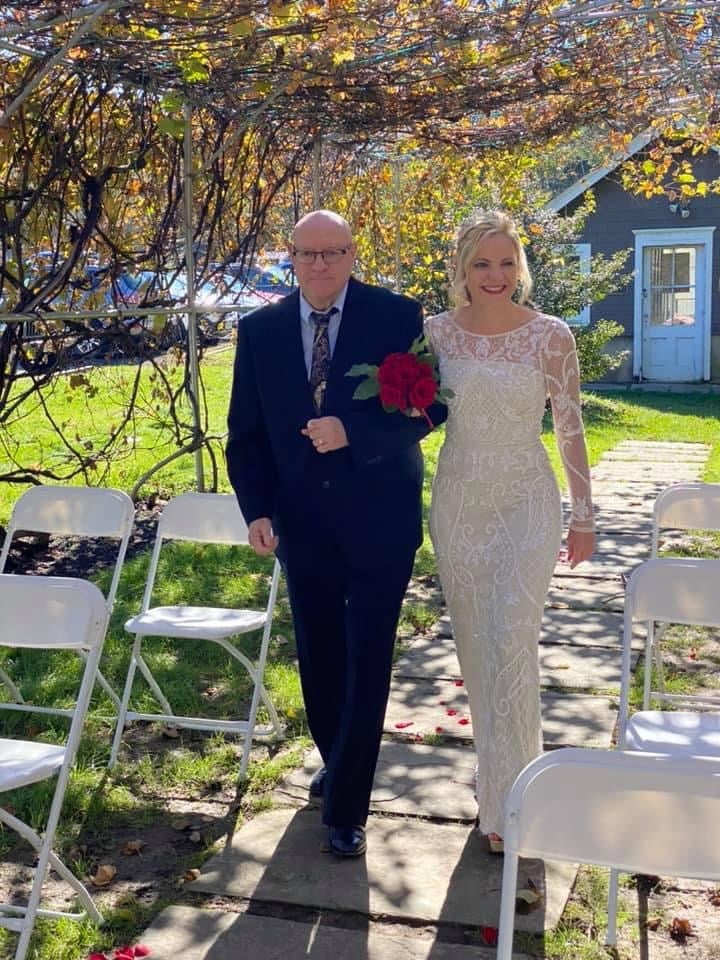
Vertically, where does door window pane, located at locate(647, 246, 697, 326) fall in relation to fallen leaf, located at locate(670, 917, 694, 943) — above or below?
above

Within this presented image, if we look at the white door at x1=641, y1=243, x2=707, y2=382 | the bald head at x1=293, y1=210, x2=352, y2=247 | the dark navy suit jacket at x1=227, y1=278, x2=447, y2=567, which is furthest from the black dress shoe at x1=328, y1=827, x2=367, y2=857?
the white door at x1=641, y1=243, x2=707, y2=382

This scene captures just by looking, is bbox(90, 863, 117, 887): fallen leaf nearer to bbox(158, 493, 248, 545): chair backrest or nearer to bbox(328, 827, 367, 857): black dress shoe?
bbox(328, 827, 367, 857): black dress shoe

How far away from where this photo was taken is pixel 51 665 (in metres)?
5.47

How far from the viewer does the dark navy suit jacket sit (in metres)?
3.51

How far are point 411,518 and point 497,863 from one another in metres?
1.02

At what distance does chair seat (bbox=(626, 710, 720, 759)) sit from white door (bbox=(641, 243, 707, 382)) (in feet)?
49.9

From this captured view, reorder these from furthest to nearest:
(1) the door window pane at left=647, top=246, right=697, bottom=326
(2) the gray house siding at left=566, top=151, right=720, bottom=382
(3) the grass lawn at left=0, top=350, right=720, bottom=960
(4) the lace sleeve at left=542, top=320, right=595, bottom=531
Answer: (1) the door window pane at left=647, top=246, right=697, bottom=326, (2) the gray house siding at left=566, top=151, right=720, bottom=382, (4) the lace sleeve at left=542, top=320, right=595, bottom=531, (3) the grass lawn at left=0, top=350, right=720, bottom=960

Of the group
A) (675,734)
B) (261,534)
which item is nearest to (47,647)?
(261,534)

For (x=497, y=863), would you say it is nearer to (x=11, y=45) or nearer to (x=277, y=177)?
(x=11, y=45)

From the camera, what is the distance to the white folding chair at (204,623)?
434 centimetres

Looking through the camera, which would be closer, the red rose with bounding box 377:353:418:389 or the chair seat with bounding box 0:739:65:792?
the chair seat with bounding box 0:739:65:792

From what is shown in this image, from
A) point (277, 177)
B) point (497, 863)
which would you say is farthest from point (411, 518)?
point (277, 177)

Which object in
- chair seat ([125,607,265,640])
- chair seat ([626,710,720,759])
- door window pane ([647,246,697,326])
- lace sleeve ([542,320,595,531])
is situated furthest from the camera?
door window pane ([647,246,697,326])

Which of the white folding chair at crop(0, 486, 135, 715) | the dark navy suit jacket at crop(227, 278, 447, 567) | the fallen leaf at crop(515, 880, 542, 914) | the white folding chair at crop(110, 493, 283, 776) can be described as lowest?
the fallen leaf at crop(515, 880, 542, 914)
